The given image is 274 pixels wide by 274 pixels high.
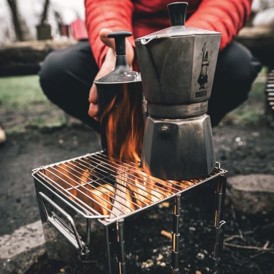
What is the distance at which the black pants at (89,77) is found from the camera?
1571mm

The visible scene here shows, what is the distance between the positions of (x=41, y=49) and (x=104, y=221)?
9.82 ft

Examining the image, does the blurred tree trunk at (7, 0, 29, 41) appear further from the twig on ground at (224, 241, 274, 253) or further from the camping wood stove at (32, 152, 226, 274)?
the twig on ground at (224, 241, 274, 253)

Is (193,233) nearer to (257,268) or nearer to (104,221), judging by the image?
(257,268)

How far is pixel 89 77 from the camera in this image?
1696mm

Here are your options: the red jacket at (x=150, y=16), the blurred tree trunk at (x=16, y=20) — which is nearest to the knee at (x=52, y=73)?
the red jacket at (x=150, y=16)

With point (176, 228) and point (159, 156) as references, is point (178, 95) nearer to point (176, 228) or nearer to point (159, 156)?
point (159, 156)

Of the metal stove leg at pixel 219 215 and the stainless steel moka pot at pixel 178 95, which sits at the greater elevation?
the stainless steel moka pot at pixel 178 95

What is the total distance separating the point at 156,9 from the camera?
154 cm

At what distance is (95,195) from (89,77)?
1.03 m

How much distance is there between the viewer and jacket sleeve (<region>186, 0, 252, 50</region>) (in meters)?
1.27

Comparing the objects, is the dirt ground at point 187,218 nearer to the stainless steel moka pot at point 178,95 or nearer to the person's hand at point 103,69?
the stainless steel moka pot at point 178,95

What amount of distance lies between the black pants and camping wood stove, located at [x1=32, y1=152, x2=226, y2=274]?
2.39ft

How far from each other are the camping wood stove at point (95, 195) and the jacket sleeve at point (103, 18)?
544 mm

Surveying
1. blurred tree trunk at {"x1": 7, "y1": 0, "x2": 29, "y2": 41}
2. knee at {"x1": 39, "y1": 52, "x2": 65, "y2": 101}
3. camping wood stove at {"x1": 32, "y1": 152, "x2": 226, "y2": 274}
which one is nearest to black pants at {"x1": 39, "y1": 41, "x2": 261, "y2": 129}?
knee at {"x1": 39, "y1": 52, "x2": 65, "y2": 101}
